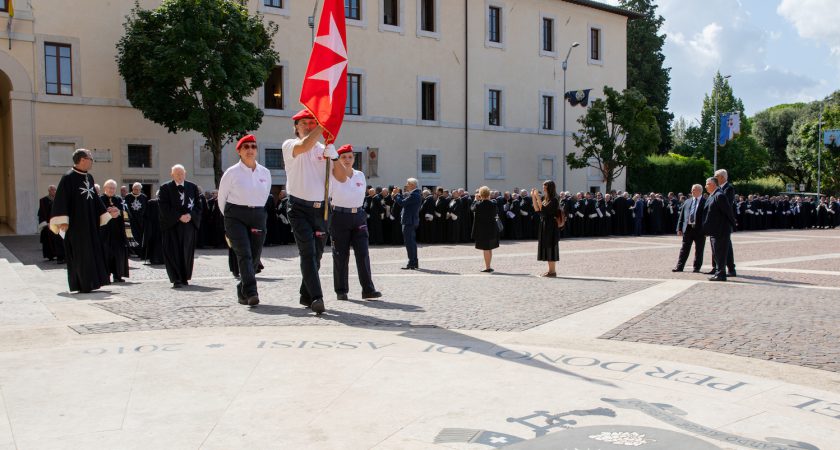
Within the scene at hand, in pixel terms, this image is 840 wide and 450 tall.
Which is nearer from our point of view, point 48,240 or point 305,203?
point 305,203

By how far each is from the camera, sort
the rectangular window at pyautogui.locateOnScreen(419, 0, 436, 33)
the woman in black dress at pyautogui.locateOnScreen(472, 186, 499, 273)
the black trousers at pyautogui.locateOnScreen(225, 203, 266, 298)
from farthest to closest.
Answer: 1. the rectangular window at pyautogui.locateOnScreen(419, 0, 436, 33)
2. the woman in black dress at pyautogui.locateOnScreen(472, 186, 499, 273)
3. the black trousers at pyautogui.locateOnScreen(225, 203, 266, 298)

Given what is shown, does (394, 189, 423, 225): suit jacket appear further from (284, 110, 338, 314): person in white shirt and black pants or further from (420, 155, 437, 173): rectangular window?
(420, 155, 437, 173): rectangular window

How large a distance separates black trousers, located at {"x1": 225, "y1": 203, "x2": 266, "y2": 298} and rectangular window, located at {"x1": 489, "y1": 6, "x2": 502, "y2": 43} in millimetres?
29805

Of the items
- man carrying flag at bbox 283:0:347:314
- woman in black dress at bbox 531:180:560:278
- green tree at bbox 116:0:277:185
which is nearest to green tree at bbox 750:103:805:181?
green tree at bbox 116:0:277:185

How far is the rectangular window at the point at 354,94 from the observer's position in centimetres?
3162

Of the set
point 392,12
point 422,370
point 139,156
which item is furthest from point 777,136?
point 422,370

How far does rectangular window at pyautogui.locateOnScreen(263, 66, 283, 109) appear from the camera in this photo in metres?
29.5

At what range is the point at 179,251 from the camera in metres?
10.5

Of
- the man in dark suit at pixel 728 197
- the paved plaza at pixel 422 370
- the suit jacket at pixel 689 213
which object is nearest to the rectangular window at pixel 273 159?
the suit jacket at pixel 689 213

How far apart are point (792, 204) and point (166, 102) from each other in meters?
30.3

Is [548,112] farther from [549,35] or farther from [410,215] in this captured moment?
[410,215]

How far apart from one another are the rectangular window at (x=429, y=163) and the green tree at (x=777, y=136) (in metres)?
51.2

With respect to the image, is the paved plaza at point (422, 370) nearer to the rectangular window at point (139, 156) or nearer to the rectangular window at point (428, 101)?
the rectangular window at point (139, 156)

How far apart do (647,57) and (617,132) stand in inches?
873
